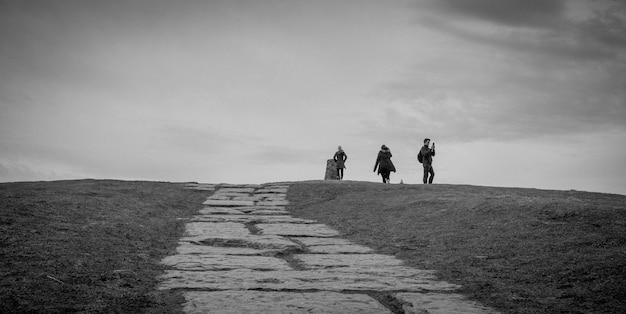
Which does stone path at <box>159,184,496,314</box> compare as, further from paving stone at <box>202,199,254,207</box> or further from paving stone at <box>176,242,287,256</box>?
paving stone at <box>202,199,254,207</box>

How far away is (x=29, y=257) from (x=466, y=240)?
195 inches

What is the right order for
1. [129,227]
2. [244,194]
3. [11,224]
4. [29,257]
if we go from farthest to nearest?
1. [244,194]
2. [129,227]
3. [11,224]
4. [29,257]

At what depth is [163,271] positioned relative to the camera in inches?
175

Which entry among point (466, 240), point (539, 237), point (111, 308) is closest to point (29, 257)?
point (111, 308)

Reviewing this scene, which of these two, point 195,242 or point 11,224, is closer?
point 11,224

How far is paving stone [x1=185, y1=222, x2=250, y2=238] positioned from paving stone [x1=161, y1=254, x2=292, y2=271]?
152cm

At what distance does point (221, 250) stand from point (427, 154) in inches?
539

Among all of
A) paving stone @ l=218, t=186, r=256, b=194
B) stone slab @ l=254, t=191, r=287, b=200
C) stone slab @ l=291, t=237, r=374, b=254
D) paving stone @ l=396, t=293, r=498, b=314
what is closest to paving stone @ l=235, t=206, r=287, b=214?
stone slab @ l=254, t=191, r=287, b=200

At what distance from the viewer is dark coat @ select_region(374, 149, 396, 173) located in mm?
19172

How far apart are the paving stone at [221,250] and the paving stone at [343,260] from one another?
1.20 feet

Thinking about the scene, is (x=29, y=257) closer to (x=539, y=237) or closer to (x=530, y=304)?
(x=530, y=304)

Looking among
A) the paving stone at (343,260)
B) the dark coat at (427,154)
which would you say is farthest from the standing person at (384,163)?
the paving stone at (343,260)

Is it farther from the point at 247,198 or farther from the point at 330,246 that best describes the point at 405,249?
the point at 247,198

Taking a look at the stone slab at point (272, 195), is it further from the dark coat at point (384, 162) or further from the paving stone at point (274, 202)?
the dark coat at point (384, 162)
